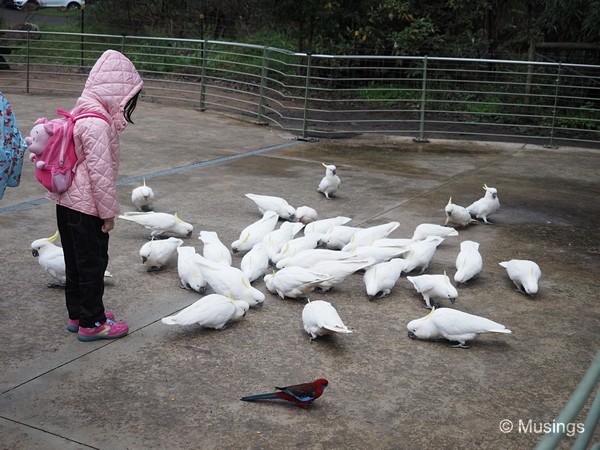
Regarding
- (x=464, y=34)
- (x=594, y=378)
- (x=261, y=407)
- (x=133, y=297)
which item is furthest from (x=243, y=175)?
(x=464, y=34)

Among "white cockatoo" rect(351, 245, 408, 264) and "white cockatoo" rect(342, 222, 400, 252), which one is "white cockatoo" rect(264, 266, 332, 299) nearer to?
"white cockatoo" rect(351, 245, 408, 264)

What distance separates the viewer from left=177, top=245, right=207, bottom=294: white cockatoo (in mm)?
4504

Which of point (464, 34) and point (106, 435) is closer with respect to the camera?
point (106, 435)

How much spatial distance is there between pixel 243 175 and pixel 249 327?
12.2 feet

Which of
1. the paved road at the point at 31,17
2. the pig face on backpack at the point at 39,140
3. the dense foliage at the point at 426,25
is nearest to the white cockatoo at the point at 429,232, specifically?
the pig face on backpack at the point at 39,140

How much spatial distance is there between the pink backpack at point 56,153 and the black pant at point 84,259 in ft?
0.58

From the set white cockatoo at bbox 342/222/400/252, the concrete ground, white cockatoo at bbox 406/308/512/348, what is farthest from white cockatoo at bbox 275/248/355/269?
white cockatoo at bbox 406/308/512/348

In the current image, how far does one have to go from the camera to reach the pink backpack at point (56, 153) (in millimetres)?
3578

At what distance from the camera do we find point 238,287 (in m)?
4.29

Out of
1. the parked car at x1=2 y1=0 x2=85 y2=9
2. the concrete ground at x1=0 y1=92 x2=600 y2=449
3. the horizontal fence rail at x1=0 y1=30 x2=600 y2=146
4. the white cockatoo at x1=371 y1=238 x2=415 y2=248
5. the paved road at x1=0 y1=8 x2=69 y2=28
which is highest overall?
the parked car at x1=2 y1=0 x2=85 y2=9

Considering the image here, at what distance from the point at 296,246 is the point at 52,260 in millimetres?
1564

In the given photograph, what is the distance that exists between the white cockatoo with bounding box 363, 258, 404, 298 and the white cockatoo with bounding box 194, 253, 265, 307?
69 centimetres

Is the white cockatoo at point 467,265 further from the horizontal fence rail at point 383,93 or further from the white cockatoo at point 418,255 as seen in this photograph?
the horizontal fence rail at point 383,93

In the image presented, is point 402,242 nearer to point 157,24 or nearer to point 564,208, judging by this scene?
point 564,208
